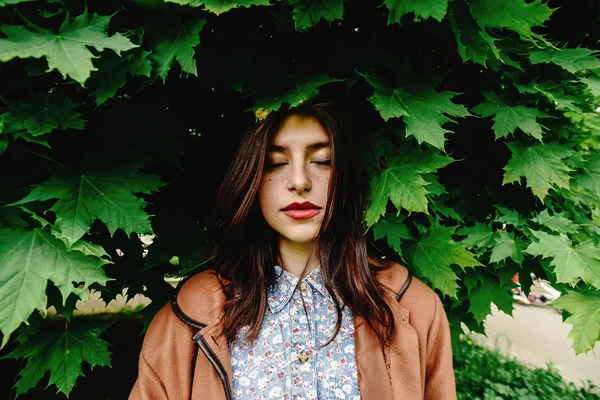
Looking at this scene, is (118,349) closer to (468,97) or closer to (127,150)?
(127,150)

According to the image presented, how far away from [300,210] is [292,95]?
44cm

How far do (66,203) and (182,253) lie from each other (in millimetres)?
606

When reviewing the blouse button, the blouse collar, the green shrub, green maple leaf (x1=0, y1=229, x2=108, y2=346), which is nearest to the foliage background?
green maple leaf (x1=0, y1=229, x2=108, y2=346)

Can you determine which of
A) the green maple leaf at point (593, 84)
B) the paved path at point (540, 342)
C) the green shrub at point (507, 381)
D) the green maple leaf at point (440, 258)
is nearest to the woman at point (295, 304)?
the green maple leaf at point (440, 258)

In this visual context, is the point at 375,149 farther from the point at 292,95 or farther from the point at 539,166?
the point at 539,166

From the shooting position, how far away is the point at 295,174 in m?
1.55

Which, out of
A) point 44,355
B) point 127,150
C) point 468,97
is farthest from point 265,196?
point 468,97

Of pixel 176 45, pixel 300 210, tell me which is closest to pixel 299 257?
pixel 300 210

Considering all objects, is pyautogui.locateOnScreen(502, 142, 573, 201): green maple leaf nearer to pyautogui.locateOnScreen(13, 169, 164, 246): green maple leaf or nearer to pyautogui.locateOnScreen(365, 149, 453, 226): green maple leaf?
pyautogui.locateOnScreen(365, 149, 453, 226): green maple leaf

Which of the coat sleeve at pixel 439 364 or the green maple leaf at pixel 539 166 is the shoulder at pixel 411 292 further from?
the green maple leaf at pixel 539 166

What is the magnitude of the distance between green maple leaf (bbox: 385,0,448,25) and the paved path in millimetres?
4660

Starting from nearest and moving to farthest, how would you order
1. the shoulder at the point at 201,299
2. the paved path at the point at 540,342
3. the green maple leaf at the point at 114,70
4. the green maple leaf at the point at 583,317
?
1. the green maple leaf at the point at 114,70
2. the shoulder at the point at 201,299
3. the green maple leaf at the point at 583,317
4. the paved path at the point at 540,342

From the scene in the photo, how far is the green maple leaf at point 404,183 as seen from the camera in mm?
1752

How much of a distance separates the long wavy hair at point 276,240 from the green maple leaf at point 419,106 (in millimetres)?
200
